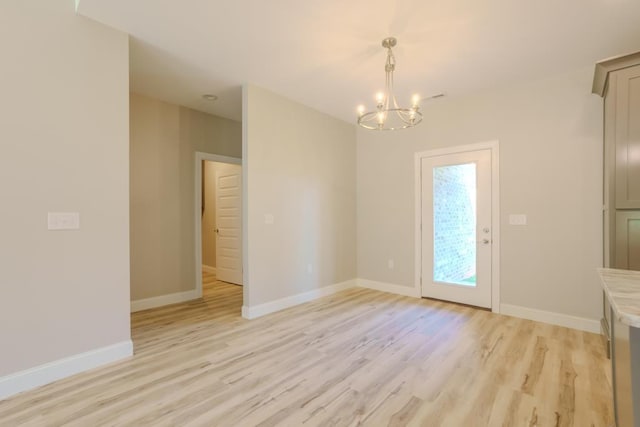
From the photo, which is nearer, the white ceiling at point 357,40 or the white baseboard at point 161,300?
the white ceiling at point 357,40

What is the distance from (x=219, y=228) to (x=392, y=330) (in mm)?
3799

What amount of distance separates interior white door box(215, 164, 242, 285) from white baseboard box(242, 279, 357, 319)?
5.13 feet

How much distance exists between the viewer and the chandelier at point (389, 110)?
2.62m

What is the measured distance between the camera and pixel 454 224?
4164 millimetres

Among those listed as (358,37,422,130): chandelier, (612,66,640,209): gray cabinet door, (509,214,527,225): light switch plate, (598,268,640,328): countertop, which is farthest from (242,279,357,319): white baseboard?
(612,66,640,209): gray cabinet door

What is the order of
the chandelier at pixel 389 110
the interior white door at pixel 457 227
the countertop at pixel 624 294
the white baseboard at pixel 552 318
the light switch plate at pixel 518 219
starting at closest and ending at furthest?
the countertop at pixel 624 294
the chandelier at pixel 389 110
the white baseboard at pixel 552 318
the light switch plate at pixel 518 219
the interior white door at pixel 457 227

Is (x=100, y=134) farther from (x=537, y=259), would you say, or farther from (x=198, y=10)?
(x=537, y=259)

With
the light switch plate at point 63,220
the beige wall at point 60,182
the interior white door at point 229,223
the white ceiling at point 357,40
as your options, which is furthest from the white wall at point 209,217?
the light switch plate at point 63,220

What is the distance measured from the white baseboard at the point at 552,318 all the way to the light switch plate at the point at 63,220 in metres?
4.48

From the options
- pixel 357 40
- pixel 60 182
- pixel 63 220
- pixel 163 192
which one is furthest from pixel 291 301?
pixel 357 40

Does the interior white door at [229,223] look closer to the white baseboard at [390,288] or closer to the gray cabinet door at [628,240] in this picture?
the white baseboard at [390,288]

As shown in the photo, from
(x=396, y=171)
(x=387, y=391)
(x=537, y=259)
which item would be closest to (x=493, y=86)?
(x=396, y=171)

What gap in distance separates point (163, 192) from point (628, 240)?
5005 millimetres

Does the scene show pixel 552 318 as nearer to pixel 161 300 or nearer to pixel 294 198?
pixel 294 198
